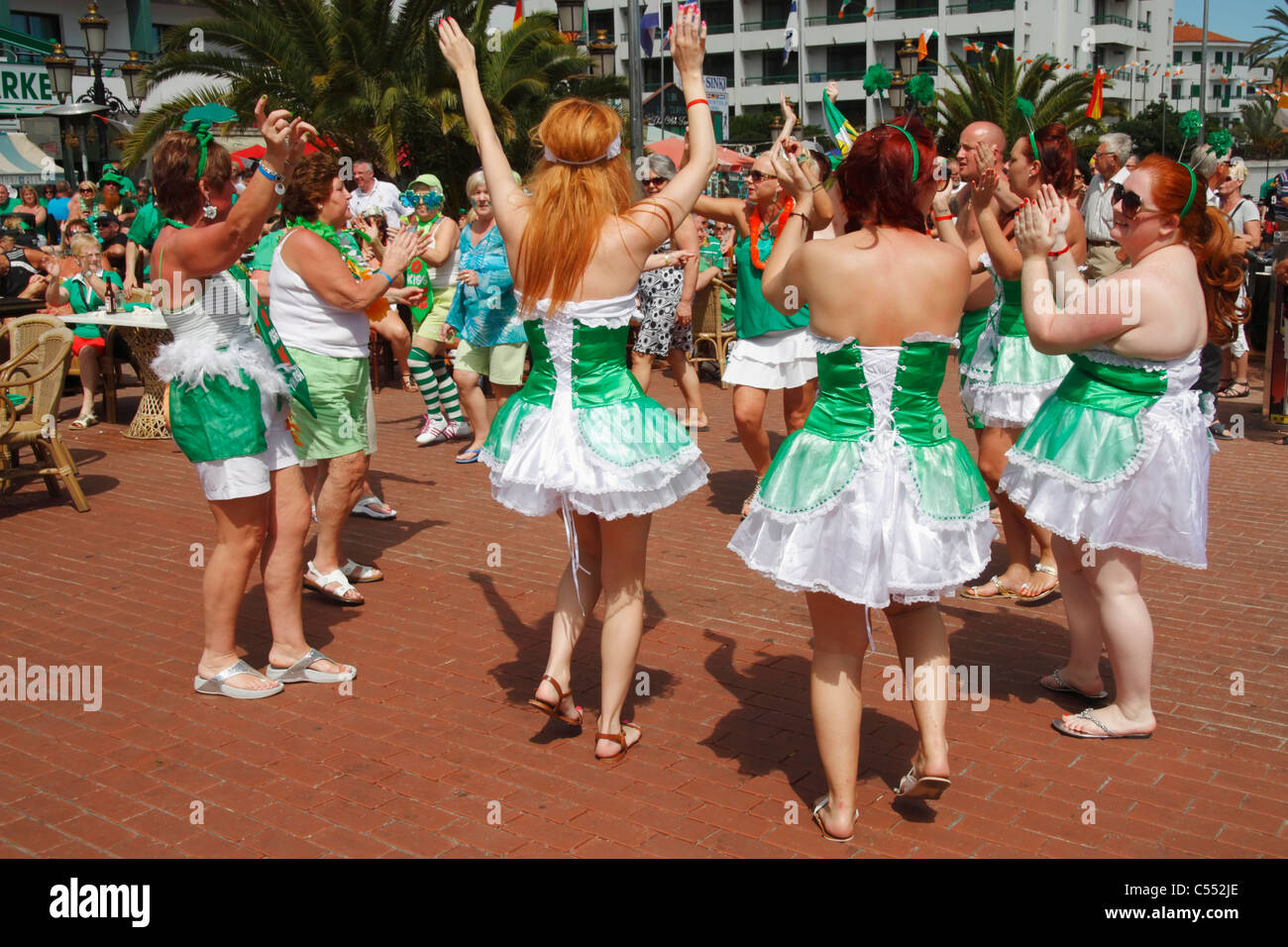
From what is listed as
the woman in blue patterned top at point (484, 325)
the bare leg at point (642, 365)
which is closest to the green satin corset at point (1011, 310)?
the bare leg at point (642, 365)

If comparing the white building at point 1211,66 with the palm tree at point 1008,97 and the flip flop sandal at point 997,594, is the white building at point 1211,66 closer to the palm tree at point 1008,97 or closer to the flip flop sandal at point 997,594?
the palm tree at point 1008,97

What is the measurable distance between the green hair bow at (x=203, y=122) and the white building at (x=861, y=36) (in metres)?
56.7

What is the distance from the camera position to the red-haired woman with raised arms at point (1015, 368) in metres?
4.93

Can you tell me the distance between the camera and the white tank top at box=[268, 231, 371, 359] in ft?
18.0

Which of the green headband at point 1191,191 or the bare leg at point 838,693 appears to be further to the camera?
the green headband at point 1191,191

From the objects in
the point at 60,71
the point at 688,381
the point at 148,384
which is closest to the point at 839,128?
the point at 688,381

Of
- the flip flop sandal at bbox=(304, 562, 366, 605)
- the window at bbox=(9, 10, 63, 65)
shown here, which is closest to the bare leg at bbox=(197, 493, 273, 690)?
the flip flop sandal at bbox=(304, 562, 366, 605)

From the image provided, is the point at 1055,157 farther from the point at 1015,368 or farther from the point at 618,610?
the point at 618,610

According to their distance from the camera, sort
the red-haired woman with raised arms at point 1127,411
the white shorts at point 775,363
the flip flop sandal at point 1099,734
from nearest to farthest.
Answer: the red-haired woman with raised arms at point 1127,411 → the flip flop sandal at point 1099,734 → the white shorts at point 775,363

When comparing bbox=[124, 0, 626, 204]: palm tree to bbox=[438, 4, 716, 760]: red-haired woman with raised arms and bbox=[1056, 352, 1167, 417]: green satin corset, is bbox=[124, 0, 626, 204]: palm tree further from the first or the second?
bbox=[1056, 352, 1167, 417]: green satin corset

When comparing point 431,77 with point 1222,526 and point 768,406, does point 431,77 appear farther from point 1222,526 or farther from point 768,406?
point 1222,526

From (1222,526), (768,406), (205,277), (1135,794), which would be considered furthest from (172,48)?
(1135,794)

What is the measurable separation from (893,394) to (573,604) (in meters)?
1.45

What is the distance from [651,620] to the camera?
17.8 feet
